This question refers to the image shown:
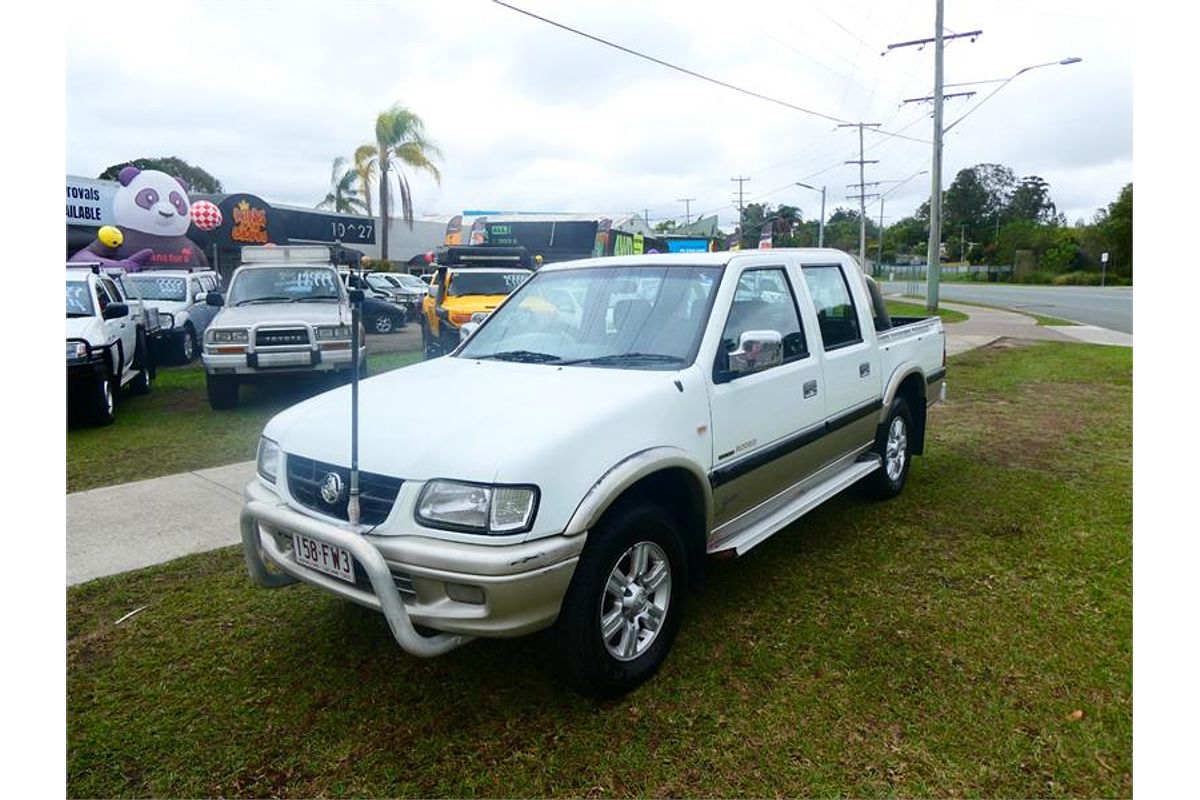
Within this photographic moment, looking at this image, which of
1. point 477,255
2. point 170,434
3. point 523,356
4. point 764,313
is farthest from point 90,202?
point 764,313

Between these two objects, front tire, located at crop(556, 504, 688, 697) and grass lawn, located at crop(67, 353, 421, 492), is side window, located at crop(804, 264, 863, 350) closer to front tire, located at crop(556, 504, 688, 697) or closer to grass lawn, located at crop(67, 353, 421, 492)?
front tire, located at crop(556, 504, 688, 697)

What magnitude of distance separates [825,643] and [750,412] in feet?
3.61

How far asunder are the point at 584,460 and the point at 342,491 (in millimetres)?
939

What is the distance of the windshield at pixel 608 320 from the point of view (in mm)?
3609

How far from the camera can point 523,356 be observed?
389 cm

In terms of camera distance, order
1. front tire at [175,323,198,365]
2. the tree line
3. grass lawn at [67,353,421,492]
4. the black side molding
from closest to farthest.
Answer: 1. the black side molding
2. grass lawn at [67,353,421,492]
3. front tire at [175,323,198,365]
4. the tree line

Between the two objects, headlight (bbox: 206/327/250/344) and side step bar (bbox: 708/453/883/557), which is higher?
headlight (bbox: 206/327/250/344)

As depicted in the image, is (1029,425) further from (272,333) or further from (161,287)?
(161,287)

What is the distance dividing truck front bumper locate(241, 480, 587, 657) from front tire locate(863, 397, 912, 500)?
3146mm

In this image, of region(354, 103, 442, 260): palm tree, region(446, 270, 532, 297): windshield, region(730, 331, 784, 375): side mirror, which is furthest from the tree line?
region(730, 331, 784, 375): side mirror

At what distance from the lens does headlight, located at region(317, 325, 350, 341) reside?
28.9ft

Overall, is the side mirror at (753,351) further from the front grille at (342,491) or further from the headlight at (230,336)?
the headlight at (230,336)

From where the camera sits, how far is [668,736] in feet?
9.41

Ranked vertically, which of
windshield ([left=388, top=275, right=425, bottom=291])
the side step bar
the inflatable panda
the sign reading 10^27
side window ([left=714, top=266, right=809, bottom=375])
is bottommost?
the side step bar
